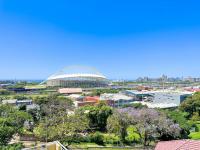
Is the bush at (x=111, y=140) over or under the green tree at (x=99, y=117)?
under

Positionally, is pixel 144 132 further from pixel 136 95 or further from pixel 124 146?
pixel 136 95

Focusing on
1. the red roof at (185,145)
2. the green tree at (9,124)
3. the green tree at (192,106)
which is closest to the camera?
the red roof at (185,145)

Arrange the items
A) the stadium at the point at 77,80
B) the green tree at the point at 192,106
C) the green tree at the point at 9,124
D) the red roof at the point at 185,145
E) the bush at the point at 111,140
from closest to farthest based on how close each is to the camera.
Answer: the red roof at the point at 185,145 → the green tree at the point at 9,124 → the bush at the point at 111,140 → the green tree at the point at 192,106 → the stadium at the point at 77,80

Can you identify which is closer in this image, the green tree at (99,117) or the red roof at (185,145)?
the red roof at (185,145)

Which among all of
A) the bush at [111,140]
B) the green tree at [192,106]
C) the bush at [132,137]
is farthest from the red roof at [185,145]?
the green tree at [192,106]

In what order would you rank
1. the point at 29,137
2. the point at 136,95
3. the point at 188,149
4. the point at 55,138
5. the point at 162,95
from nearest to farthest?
the point at 188,149, the point at 55,138, the point at 29,137, the point at 162,95, the point at 136,95

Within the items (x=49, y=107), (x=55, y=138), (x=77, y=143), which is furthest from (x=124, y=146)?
(x=49, y=107)

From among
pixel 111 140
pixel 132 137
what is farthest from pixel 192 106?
pixel 111 140

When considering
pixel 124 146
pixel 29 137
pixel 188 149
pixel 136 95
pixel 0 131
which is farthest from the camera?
pixel 136 95

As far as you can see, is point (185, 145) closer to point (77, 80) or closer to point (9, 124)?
point (9, 124)

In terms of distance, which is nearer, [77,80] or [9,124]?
[9,124]

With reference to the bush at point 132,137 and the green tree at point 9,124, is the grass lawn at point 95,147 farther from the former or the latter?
the green tree at point 9,124
